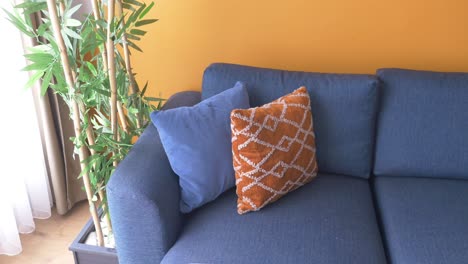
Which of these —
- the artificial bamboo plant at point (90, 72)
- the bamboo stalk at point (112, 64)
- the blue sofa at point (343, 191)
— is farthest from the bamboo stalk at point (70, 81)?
the blue sofa at point (343, 191)

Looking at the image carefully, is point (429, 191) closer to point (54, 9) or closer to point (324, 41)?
point (324, 41)

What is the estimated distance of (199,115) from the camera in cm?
161

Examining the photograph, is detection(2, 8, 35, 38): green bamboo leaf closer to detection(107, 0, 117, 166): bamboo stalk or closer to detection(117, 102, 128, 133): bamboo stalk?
detection(107, 0, 117, 166): bamboo stalk

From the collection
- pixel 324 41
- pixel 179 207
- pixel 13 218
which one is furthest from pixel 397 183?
pixel 13 218

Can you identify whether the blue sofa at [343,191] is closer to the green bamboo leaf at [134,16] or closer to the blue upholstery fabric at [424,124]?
the blue upholstery fabric at [424,124]

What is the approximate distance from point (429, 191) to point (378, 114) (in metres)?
0.35

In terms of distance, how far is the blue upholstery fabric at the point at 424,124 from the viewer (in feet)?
5.67

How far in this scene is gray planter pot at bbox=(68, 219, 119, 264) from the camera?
1734mm

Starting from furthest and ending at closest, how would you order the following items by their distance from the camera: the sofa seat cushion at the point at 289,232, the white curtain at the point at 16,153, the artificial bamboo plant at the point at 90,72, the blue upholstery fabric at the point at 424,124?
the white curtain at the point at 16,153, the blue upholstery fabric at the point at 424,124, the artificial bamboo plant at the point at 90,72, the sofa seat cushion at the point at 289,232

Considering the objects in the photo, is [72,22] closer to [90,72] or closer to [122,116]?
[90,72]

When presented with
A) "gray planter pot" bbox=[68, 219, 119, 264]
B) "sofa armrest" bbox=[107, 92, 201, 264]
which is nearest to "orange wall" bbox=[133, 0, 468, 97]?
"sofa armrest" bbox=[107, 92, 201, 264]

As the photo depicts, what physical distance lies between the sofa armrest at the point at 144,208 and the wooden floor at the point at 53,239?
650mm

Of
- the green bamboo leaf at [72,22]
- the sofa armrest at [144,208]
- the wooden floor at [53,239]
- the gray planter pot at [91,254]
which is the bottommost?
the wooden floor at [53,239]

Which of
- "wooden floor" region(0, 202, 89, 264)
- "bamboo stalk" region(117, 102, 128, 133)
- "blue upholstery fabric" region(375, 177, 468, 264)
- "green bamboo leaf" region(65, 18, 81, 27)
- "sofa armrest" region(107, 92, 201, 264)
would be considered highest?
"green bamboo leaf" region(65, 18, 81, 27)
